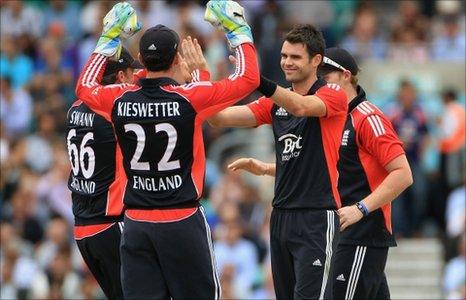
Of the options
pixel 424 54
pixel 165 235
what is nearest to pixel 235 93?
pixel 165 235

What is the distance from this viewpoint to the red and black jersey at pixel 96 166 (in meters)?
11.3

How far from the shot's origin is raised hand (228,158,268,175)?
455 inches

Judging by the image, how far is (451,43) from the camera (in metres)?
22.5

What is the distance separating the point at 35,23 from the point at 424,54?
20.0 ft

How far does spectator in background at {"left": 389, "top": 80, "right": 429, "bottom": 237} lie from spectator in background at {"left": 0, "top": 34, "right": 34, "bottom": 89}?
5.77 metres

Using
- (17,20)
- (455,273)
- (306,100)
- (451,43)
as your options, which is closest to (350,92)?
(306,100)

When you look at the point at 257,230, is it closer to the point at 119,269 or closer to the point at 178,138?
the point at 119,269

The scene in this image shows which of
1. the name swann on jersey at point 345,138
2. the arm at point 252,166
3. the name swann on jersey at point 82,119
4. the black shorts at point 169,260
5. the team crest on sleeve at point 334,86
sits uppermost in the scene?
the team crest on sleeve at point 334,86

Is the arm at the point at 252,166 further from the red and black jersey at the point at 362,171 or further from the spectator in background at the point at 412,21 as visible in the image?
the spectator in background at the point at 412,21

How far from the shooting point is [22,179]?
64.5ft

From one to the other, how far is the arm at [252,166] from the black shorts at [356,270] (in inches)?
33.0

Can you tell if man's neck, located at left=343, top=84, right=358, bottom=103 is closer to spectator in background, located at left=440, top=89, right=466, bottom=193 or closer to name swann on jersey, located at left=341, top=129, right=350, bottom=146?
name swann on jersey, located at left=341, top=129, right=350, bottom=146

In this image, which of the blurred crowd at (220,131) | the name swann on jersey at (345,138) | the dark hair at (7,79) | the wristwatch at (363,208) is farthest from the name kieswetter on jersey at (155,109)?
the dark hair at (7,79)

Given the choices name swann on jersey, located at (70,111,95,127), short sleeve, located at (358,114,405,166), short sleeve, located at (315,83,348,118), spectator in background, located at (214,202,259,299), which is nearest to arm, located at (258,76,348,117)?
short sleeve, located at (315,83,348,118)
